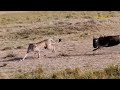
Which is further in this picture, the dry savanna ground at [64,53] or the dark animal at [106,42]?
the dark animal at [106,42]

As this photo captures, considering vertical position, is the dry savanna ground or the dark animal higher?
the dark animal

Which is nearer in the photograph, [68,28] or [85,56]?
[85,56]

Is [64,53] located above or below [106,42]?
below

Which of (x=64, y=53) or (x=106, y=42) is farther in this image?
(x=64, y=53)

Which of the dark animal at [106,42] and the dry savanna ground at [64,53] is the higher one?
the dark animal at [106,42]

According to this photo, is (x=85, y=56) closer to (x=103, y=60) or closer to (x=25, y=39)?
(x=103, y=60)

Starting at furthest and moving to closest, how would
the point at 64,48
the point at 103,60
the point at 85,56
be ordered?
the point at 64,48 < the point at 85,56 < the point at 103,60

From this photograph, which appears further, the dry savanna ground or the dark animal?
the dark animal
